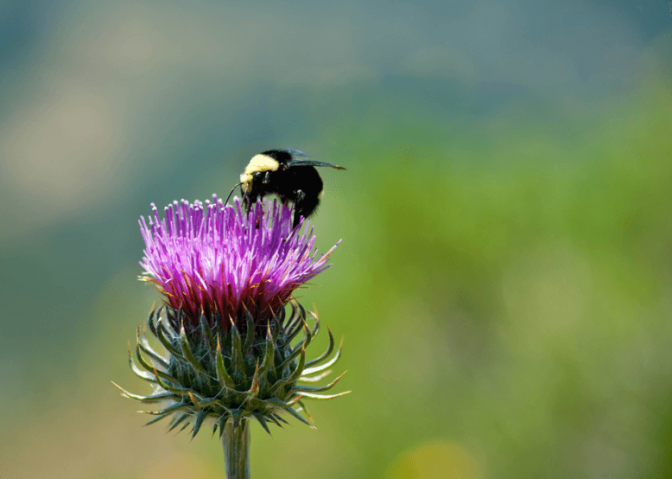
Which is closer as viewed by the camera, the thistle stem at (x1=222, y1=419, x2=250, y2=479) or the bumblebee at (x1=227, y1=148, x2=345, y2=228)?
the thistle stem at (x1=222, y1=419, x2=250, y2=479)

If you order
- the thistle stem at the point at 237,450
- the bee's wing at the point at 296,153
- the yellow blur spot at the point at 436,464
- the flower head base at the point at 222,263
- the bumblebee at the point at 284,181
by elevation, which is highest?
the bee's wing at the point at 296,153

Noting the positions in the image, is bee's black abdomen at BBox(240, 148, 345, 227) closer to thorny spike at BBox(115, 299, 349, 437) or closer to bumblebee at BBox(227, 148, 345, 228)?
bumblebee at BBox(227, 148, 345, 228)

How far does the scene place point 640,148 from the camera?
10.8m

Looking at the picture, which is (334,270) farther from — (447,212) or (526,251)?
(526,251)

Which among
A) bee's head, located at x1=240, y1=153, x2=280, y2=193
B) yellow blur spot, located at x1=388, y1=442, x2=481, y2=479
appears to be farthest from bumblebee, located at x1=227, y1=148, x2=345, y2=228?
yellow blur spot, located at x1=388, y1=442, x2=481, y2=479

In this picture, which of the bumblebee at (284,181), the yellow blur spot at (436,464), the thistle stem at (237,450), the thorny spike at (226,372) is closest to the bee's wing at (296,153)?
the bumblebee at (284,181)

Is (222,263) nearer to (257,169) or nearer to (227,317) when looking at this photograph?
(227,317)

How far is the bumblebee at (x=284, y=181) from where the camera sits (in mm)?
4066

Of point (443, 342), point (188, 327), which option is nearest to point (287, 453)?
point (443, 342)

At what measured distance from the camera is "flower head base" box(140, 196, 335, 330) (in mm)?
3547

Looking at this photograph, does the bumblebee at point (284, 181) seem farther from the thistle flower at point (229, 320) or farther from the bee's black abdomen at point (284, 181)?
the thistle flower at point (229, 320)

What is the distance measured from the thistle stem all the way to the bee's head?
1.72 metres

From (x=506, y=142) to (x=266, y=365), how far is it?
11973 millimetres

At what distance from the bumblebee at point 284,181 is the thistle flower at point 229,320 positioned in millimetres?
294
